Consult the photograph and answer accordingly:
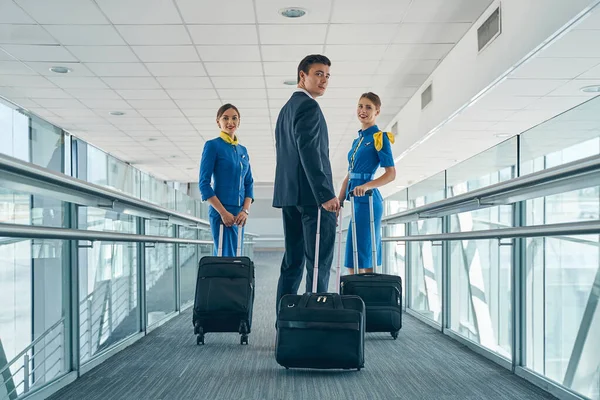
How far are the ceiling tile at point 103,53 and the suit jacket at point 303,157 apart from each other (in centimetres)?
468

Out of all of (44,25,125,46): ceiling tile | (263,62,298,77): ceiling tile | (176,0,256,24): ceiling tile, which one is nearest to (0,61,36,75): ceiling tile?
(44,25,125,46): ceiling tile

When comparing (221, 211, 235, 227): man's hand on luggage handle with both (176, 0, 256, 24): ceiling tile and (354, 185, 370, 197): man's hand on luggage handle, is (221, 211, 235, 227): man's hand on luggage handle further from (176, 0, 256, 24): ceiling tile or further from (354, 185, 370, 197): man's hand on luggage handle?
(176, 0, 256, 24): ceiling tile

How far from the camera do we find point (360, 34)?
Result: 21.6ft

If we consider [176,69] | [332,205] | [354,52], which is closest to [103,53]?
[176,69]

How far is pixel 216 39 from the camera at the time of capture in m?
6.72

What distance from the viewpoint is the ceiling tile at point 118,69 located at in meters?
7.67

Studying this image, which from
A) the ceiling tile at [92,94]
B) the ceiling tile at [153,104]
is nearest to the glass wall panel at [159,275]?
the ceiling tile at [92,94]

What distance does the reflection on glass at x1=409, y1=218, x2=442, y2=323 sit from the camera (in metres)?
3.76

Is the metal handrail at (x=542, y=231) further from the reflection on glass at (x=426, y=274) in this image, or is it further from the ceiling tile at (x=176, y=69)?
the ceiling tile at (x=176, y=69)

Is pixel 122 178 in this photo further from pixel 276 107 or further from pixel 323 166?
pixel 276 107

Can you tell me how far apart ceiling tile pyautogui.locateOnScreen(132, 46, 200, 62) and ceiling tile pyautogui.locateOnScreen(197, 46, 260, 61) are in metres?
0.12

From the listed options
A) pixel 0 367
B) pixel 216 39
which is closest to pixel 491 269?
pixel 0 367

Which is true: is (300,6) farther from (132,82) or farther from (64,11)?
(132,82)

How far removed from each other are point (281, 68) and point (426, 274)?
4434 millimetres
